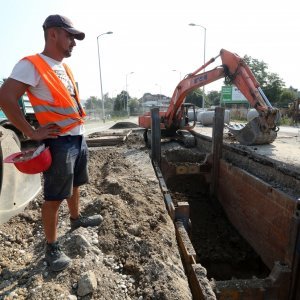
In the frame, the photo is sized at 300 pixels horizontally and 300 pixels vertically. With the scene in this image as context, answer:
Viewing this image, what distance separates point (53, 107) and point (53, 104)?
0.03m

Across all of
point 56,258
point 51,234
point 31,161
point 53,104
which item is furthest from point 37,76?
point 56,258

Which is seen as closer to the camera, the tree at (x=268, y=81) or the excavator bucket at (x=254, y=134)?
the excavator bucket at (x=254, y=134)

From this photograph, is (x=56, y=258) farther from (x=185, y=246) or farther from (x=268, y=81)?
(x=268, y=81)

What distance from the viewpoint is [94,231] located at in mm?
3078

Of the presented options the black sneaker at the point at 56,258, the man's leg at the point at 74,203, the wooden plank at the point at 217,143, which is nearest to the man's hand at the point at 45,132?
the man's leg at the point at 74,203

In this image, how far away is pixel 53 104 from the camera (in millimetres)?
2369

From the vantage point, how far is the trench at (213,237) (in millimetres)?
5480

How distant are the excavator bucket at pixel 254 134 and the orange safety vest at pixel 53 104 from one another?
8.82 meters

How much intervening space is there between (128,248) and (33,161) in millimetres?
1330

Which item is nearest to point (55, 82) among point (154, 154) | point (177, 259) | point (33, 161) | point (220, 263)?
point (33, 161)

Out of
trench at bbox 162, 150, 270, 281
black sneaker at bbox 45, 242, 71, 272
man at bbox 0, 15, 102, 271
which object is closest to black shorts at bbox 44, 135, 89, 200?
man at bbox 0, 15, 102, 271

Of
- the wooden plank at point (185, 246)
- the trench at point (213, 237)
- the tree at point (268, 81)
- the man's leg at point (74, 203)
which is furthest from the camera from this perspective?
the tree at point (268, 81)

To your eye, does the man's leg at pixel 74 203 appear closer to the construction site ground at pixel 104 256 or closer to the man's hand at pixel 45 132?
the construction site ground at pixel 104 256

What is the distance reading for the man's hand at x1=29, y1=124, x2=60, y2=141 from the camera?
2.27 metres
